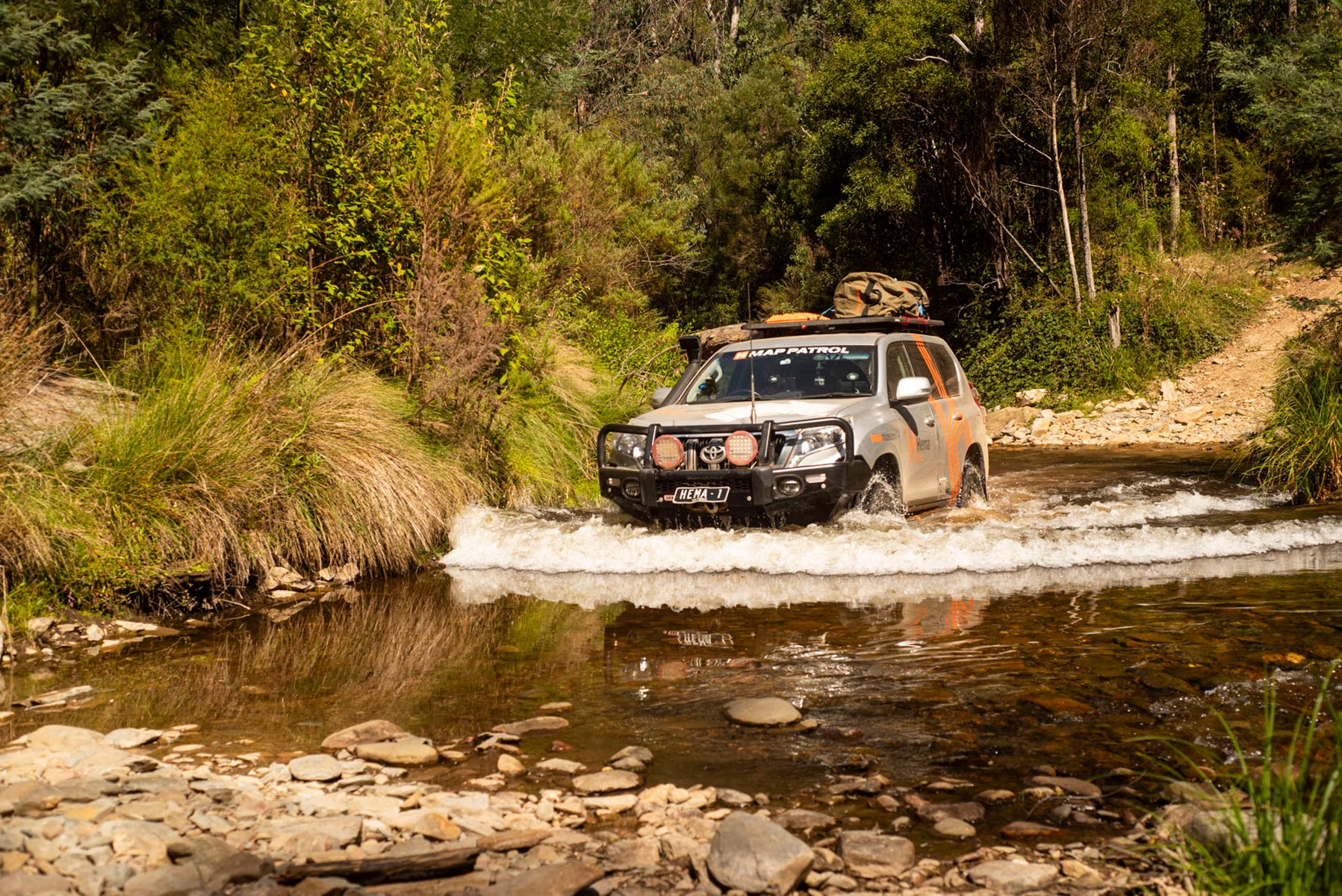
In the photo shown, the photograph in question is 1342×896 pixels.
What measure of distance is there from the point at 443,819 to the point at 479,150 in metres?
9.16

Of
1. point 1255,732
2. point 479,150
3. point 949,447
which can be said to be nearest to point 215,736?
A: point 1255,732

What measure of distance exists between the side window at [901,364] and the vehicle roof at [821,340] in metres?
0.09

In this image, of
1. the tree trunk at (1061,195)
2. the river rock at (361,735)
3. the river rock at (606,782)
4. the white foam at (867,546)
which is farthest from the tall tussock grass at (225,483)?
the tree trunk at (1061,195)

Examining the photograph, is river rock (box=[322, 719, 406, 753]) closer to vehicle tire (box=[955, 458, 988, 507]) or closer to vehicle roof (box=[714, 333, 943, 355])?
vehicle roof (box=[714, 333, 943, 355])

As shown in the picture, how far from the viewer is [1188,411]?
21.8 meters

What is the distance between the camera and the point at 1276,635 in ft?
20.6

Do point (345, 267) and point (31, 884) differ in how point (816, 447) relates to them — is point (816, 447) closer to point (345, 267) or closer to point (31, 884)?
point (345, 267)

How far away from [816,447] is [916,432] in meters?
1.43

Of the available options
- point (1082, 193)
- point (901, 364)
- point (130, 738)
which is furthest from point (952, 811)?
point (1082, 193)

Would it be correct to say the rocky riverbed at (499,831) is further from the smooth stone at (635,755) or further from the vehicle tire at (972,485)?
the vehicle tire at (972,485)

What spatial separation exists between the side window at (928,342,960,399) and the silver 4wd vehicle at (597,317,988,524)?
0.81ft

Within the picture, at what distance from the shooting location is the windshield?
9773 millimetres

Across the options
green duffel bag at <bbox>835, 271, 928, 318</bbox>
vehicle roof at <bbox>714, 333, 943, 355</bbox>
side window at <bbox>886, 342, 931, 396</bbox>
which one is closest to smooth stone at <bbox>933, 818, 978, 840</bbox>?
side window at <bbox>886, 342, 931, 396</bbox>

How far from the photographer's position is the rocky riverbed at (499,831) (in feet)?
11.5
